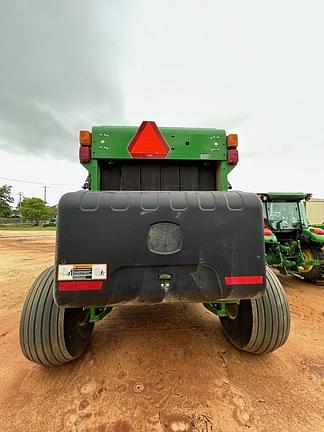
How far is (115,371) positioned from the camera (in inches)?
74.9

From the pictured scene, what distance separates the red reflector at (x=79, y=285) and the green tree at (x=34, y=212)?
57716 mm

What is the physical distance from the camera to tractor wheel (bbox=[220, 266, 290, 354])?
1.97 meters

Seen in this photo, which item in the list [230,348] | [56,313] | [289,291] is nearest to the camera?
[56,313]

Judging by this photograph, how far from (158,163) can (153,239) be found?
4.31 feet

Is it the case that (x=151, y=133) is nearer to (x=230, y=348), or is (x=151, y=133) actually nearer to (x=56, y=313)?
(x=56, y=313)

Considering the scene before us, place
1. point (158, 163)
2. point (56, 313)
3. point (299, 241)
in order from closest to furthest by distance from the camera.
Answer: point (56, 313) < point (158, 163) < point (299, 241)

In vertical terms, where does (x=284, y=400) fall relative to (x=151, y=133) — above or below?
below

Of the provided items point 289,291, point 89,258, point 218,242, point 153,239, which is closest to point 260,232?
point 218,242

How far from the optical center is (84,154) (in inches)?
88.3

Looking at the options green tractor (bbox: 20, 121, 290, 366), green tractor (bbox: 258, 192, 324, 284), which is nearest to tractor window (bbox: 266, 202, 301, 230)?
green tractor (bbox: 258, 192, 324, 284)

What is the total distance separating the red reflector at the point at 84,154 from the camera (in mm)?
2236

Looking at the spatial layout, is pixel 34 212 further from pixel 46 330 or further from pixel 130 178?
pixel 46 330

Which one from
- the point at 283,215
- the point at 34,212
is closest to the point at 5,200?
the point at 34,212

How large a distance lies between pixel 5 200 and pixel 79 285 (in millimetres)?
80890
